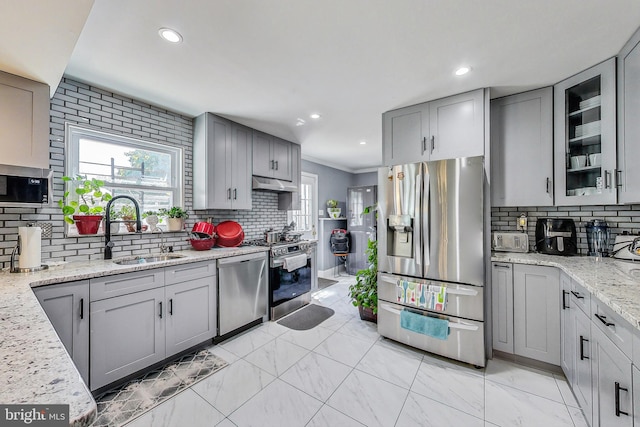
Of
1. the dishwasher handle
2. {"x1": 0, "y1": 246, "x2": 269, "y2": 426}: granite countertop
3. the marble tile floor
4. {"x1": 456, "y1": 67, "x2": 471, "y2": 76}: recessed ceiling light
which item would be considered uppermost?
{"x1": 456, "y1": 67, "x2": 471, "y2": 76}: recessed ceiling light

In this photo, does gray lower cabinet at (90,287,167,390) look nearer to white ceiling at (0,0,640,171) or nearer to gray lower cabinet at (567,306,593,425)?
white ceiling at (0,0,640,171)

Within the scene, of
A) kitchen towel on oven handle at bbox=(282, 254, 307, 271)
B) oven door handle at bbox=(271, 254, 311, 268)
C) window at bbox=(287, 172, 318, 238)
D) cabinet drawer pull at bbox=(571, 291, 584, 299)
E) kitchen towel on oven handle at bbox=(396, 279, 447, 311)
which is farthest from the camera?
window at bbox=(287, 172, 318, 238)

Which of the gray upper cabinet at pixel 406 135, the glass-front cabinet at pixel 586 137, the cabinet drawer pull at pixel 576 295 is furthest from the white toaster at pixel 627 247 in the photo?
the gray upper cabinet at pixel 406 135

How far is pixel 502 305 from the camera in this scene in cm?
231

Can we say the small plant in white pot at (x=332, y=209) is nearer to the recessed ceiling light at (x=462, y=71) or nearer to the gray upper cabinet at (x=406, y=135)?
the gray upper cabinet at (x=406, y=135)

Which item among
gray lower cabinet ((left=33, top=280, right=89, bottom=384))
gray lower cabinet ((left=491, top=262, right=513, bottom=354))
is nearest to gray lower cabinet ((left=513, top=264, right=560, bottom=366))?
gray lower cabinet ((left=491, top=262, right=513, bottom=354))

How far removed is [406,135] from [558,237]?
1.66 m

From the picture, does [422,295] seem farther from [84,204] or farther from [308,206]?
[308,206]

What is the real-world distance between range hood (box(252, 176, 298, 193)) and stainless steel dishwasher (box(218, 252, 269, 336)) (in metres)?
0.96

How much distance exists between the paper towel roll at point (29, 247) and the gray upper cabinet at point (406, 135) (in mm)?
2989

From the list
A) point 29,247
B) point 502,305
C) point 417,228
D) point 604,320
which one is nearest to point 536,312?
point 502,305

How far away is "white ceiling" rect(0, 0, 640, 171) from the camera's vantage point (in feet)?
4.78

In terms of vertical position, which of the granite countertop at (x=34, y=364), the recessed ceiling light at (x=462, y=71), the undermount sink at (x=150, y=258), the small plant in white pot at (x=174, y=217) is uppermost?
the recessed ceiling light at (x=462, y=71)

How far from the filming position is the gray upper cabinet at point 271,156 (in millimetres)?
3598
